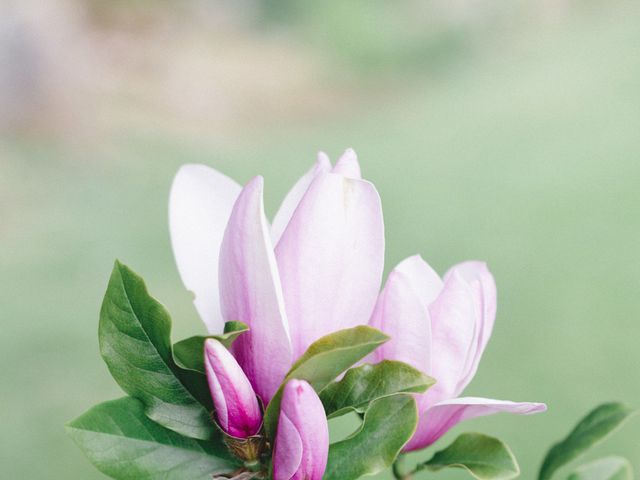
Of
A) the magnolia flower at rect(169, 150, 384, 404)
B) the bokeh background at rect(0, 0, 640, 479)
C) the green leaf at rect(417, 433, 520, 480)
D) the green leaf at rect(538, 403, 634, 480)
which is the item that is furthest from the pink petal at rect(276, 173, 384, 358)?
the bokeh background at rect(0, 0, 640, 479)

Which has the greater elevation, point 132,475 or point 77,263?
point 77,263

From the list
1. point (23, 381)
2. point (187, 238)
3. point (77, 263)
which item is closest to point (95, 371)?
point (23, 381)

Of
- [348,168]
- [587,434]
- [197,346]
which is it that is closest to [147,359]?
[197,346]

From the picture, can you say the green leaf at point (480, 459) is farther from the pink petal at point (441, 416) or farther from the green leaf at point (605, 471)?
the green leaf at point (605, 471)

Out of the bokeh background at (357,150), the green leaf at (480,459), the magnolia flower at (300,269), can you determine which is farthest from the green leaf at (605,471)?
the bokeh background at (357,150)

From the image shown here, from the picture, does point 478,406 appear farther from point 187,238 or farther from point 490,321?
point 187,238

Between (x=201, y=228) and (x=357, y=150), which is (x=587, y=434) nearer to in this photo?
(x=201, y=228)

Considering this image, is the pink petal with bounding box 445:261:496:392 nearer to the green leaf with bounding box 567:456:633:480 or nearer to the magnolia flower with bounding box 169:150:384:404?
the magnolia flower with bounding box 169:150:384:404
